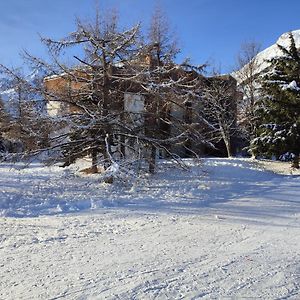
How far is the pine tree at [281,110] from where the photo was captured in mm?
19688

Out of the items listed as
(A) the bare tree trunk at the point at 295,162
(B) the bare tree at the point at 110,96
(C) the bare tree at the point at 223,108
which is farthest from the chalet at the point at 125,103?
(C) the bare tree at the point at 223,108

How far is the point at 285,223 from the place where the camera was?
7.75 m

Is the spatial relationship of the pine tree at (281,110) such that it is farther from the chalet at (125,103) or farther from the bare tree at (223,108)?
the bare tree at (223,108)

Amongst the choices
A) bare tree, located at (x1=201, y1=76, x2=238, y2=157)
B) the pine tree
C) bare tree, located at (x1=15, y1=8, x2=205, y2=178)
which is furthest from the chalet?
bare tree, located at (x1=201, y1=76, x2=238, y2=157)

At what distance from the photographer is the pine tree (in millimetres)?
19688

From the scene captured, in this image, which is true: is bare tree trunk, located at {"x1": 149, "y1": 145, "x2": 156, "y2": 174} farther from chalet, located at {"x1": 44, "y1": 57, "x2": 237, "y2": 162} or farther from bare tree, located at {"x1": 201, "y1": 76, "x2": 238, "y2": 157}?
bare tree, located at {"x1": 201, "y1": 76, "x2": 238, "y2": 157}

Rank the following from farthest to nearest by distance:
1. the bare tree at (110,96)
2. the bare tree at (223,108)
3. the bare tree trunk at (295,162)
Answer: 1. the bare tree at (223,108)
2. the bare tree trunk at (295,162)
3. the bare tree at (110,96)

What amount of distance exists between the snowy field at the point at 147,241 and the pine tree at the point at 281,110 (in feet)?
27.1

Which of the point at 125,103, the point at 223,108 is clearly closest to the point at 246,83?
the point at 223,108

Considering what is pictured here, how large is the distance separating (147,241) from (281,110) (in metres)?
15.6

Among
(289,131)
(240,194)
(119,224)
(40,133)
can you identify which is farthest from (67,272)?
(289,131)

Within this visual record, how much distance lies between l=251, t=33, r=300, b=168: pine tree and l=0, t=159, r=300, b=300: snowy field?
8.27 m

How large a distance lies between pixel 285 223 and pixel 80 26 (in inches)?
335

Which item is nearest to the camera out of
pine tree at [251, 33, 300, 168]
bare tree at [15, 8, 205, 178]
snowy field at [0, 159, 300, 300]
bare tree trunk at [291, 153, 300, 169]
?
snowy field at [0, 159, 300, 300]
